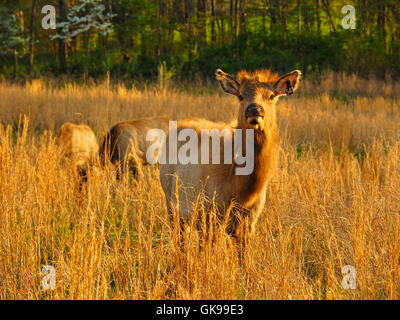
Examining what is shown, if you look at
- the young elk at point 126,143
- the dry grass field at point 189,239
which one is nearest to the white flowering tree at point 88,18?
the young elk at point 126,143

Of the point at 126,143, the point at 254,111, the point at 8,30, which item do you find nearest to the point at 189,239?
the point at 254,111

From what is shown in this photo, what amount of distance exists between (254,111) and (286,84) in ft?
2.67

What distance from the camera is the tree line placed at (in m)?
24.5

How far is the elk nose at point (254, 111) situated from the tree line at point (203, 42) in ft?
51.5

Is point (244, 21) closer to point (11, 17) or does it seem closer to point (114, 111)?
point (11, 17)

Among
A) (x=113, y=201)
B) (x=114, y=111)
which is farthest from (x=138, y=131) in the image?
(x=114, y=111)

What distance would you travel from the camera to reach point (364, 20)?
82.2 feet

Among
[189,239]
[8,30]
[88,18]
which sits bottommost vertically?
[189,239]

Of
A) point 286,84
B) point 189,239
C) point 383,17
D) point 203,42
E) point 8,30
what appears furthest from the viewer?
point 203,42

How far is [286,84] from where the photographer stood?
4.48 m

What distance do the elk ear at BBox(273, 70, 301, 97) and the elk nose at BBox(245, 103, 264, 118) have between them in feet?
1.94

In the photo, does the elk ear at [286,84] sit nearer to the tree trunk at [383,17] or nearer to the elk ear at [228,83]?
the elk ear at [228,83]

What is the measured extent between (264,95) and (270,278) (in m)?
1.71

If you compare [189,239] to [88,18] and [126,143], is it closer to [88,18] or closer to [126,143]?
[126,143]
